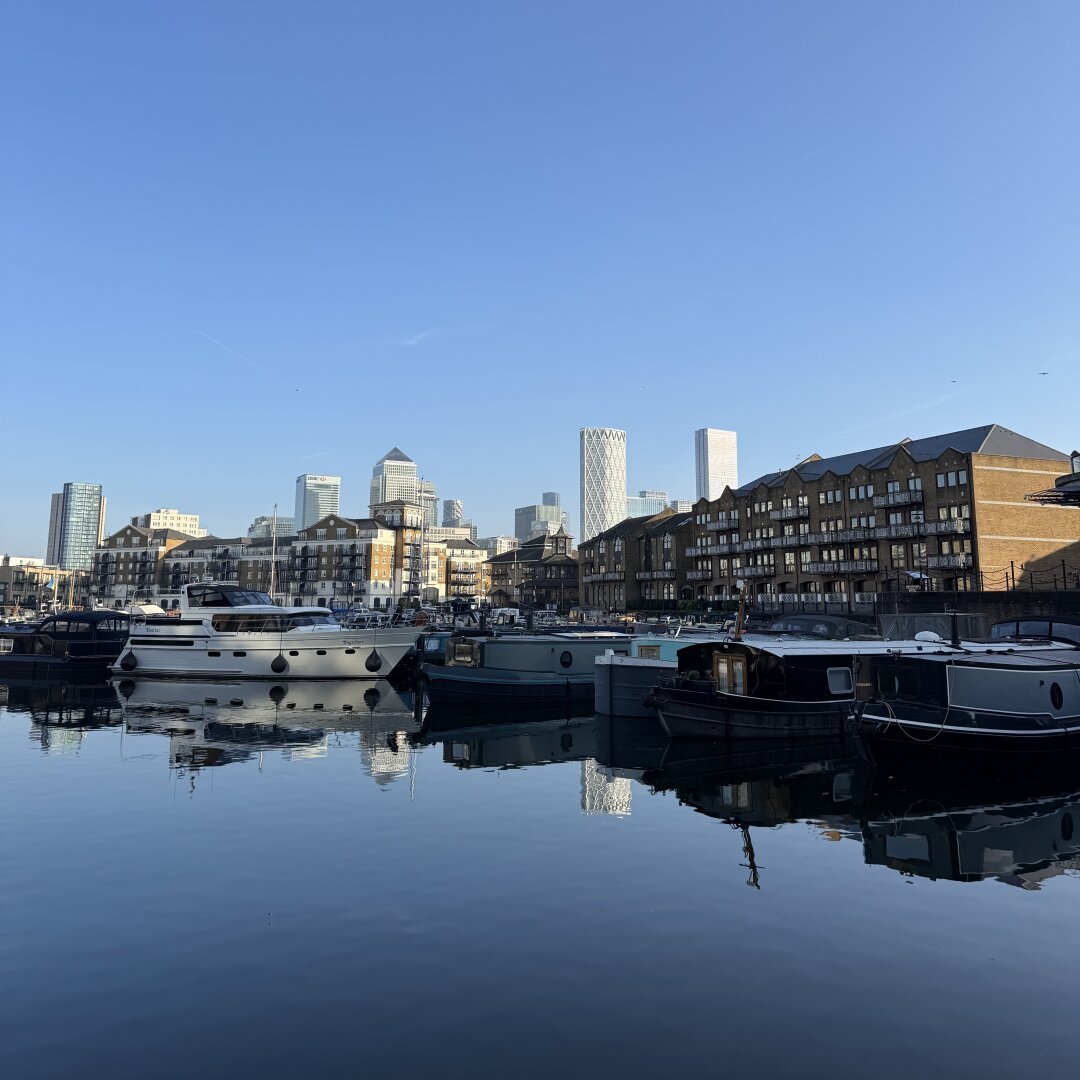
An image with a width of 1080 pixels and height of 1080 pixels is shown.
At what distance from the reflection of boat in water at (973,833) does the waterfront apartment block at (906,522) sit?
144ft

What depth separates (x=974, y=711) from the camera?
22.9 metres

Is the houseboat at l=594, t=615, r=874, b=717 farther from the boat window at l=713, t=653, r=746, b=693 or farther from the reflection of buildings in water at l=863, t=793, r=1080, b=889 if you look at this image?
the reflection of buildings in water at l=863, t=793, r=1080, b=889

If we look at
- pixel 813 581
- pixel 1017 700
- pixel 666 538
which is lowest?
pixel 1017 700

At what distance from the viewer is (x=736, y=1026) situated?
8.80m

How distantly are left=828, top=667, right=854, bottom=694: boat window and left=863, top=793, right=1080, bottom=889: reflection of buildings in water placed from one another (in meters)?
9.11

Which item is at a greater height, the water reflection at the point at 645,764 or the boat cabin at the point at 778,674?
the boat cabin at the point at 778,674

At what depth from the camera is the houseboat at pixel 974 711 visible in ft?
74.3

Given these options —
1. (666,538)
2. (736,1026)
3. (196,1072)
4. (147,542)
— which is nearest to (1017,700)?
(736,1026)

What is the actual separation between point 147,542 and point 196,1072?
7612 inches

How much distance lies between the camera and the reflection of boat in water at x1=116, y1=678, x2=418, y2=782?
26547mm

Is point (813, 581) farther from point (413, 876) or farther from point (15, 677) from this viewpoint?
point (413, 876)

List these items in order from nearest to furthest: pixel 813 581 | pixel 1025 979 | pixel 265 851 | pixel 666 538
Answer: pixel 1025 979 < pixel 265 851 < pixel 813 581 < pixel 666 538

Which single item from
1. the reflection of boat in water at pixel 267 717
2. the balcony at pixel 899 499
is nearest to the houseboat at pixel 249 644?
the reflection of boat in water at pixel 267 717

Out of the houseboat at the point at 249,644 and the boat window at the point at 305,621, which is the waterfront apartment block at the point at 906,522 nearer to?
the houseboat at the point at 249,644
